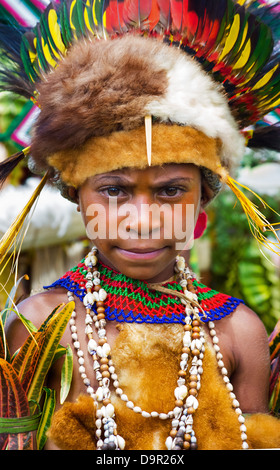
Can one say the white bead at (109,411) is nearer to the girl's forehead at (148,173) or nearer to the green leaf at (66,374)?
the green leaf at (66,374)

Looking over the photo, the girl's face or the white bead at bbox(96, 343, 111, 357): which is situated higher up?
the girl's face

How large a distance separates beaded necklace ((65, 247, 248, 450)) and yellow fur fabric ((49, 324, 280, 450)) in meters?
0.02

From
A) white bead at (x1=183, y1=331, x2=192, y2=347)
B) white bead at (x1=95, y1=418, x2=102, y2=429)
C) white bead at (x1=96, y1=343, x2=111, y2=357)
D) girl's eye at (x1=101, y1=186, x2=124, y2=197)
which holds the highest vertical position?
girl's eye at (x1=101, y1=186, x2=124, y2=197)

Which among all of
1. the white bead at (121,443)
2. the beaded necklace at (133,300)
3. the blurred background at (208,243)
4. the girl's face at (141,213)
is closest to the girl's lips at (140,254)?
the girl's face at (141,213)

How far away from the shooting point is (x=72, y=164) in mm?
1531

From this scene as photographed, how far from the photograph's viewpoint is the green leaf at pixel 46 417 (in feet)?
4.84

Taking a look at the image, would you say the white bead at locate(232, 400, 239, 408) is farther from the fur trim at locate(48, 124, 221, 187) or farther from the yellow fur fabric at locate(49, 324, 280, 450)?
the fur trim at locate(48, 124, 221, 187)

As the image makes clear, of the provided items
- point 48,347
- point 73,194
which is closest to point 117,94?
point 73,194

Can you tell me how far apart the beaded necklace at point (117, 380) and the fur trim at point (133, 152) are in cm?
37

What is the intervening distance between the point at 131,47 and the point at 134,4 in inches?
6.0

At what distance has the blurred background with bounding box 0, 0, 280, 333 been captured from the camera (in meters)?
3.47

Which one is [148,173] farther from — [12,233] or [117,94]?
[12,233]

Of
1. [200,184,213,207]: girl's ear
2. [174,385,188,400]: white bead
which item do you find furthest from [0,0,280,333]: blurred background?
[174,385,188,400]: white bead
